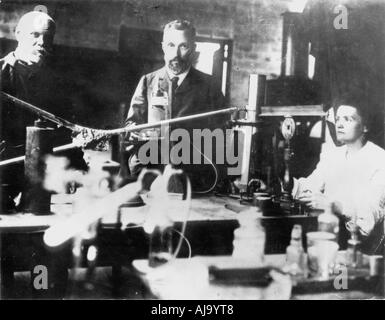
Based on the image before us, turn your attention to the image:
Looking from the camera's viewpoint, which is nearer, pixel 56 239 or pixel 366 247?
pixel 56 239

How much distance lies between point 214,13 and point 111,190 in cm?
122

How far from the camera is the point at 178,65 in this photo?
2342mm

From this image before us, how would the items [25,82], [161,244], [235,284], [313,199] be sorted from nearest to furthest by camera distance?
[235,284]
[161,244]
[25,82]
[313,199]

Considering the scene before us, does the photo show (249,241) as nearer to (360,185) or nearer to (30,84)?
(360,185)

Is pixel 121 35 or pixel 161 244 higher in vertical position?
pixel 121 35

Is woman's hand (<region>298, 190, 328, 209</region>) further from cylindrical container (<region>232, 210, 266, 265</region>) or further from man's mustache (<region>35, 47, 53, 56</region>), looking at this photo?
man's mustache (<region>35, 47, 53, 56</region>)

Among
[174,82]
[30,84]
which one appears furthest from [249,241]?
[30,84]

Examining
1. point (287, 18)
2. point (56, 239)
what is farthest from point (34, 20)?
point (287, 18)

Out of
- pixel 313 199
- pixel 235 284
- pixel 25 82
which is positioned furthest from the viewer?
pixel 313 199

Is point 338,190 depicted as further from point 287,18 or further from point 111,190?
point 111,190

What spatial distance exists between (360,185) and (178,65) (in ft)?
4.20

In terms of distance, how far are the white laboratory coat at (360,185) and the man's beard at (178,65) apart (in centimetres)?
105

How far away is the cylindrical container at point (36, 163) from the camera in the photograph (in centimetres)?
182
